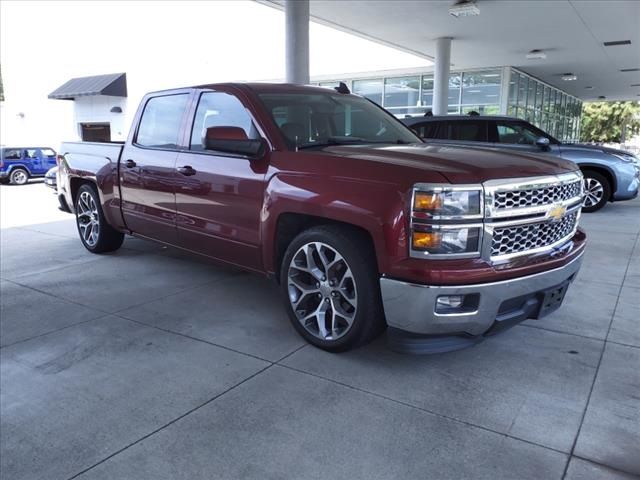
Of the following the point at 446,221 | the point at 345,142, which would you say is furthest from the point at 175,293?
the point at 446,221

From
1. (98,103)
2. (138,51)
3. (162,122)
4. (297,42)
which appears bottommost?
(162,122)

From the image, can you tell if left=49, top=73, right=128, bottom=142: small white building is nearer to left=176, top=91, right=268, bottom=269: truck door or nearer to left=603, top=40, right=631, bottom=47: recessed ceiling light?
left=603, top=40, right=631, bottom=47: recessed ceiling light

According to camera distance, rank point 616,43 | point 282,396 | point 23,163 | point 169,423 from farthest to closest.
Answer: point 23,163 < point 616,43 < point 282,396 < point 169,423

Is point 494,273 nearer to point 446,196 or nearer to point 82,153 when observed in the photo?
point 446,196

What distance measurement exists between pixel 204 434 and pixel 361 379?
3.47 ft

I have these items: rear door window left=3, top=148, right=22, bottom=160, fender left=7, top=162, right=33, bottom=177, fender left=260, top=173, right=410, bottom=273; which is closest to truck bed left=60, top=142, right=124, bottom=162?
fender left=260, top=173, right=410, bottom=273

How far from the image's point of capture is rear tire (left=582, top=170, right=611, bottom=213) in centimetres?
1014

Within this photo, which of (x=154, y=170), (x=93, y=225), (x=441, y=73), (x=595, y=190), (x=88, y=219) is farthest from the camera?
(x=441, y=73)

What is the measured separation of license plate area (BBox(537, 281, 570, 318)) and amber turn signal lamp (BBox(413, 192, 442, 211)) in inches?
39.2

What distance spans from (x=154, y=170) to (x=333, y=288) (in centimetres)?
241

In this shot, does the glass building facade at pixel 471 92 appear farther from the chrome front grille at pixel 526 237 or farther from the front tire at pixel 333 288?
the front tire at pixel 333 288

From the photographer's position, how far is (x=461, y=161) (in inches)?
128

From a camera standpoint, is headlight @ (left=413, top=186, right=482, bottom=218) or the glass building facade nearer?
headlight @ (left=413, top=186, right=482, bottom=218)

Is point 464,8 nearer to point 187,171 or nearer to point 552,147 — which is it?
point 552,147
